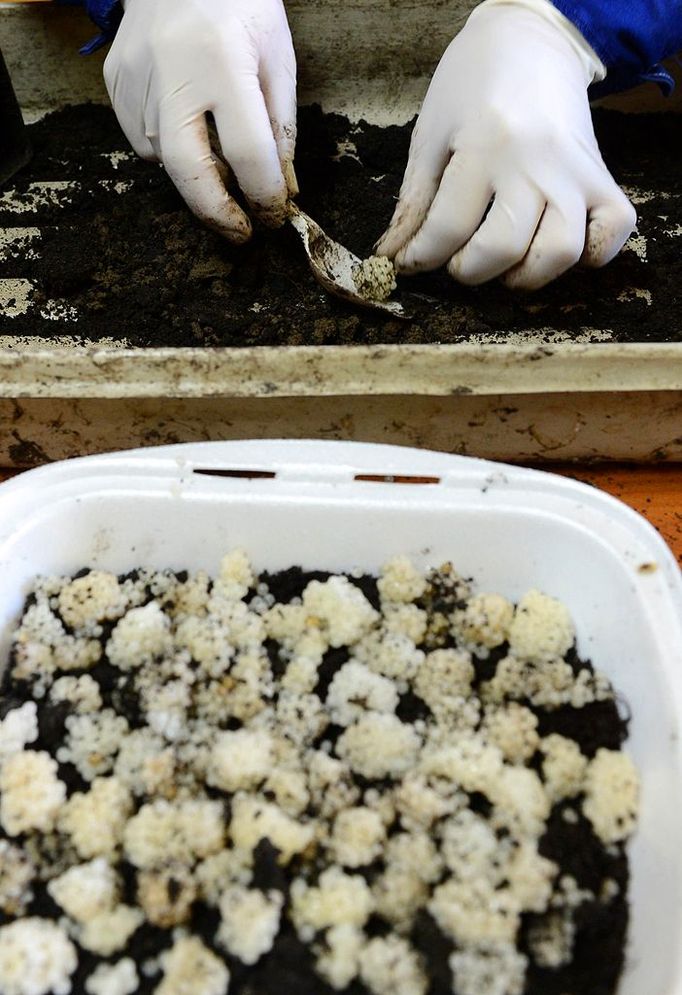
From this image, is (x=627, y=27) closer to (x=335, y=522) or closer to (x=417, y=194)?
(x=417, y=194)

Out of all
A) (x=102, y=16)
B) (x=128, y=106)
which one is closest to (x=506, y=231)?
(x=128, y=106)

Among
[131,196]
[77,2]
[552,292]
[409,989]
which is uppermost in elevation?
[77,2]

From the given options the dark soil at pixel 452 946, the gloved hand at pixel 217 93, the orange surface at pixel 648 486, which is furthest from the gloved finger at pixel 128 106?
the dark soil at pixel 452 946

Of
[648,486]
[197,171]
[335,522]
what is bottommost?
[648,486]

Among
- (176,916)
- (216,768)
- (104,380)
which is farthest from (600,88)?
(176,916)

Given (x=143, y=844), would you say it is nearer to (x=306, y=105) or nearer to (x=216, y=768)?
(x=216, y=768)

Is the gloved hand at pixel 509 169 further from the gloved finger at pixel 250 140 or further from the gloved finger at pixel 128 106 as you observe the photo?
the gloved finger at pixel 128 106

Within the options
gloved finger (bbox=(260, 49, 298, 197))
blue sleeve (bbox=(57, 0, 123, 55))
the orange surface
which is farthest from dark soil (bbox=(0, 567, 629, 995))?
blue sleeve (bbox=(57, 0, 123, 55))
